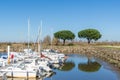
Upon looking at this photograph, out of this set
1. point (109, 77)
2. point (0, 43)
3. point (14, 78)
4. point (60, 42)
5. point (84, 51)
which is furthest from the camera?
point (60, 42)

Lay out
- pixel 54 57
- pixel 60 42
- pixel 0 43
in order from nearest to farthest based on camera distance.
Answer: pixel 54 57
pixel 0 43
pixel 60 42

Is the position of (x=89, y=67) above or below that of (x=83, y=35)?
below

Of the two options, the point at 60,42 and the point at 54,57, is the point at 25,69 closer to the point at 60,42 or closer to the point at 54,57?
the point at 54,57

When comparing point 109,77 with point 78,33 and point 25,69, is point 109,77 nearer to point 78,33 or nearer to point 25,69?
point 25,69

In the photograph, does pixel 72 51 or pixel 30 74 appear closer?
pixel 30 74

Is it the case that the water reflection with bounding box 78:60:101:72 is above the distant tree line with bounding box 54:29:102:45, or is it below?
below

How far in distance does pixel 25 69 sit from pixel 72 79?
6.08 m

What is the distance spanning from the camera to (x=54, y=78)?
123 feet

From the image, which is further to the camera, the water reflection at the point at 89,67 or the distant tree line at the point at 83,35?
the distant tree line at the point at 83,35

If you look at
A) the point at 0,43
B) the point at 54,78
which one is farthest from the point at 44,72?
the point at 0,43

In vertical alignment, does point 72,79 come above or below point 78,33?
below

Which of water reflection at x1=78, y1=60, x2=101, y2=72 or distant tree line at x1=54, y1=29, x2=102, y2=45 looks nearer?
water reflection at x1=78, y1=60, x2=101, y2=72

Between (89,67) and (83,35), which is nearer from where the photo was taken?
(89,67)

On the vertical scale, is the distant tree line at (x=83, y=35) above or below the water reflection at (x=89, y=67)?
above
